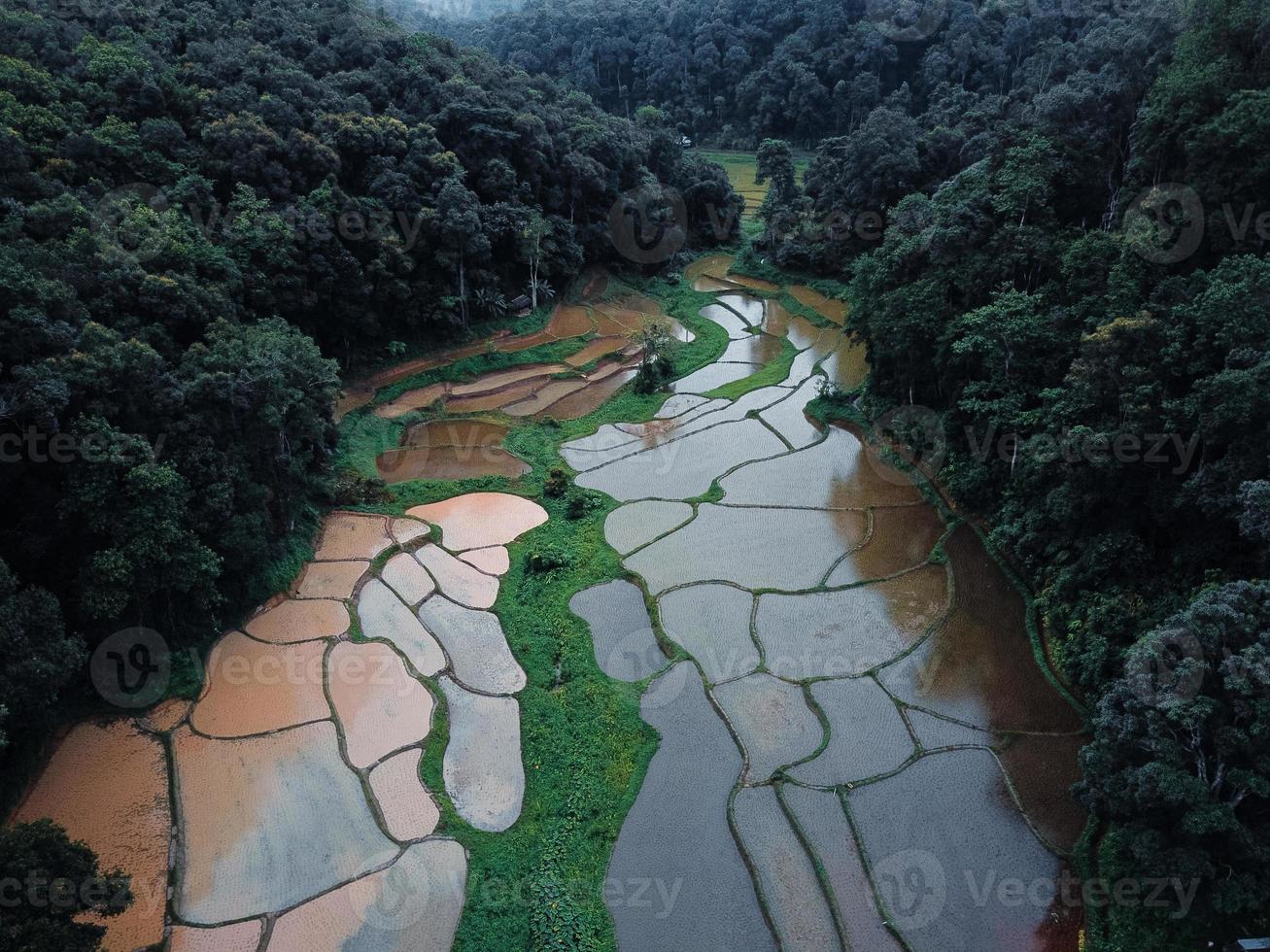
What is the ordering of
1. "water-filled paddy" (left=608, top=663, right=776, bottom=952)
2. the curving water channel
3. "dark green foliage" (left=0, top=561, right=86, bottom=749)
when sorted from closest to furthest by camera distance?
"water-filled paddy" (left=608, top=663, right=776, bottom=952)
the curving water channel
"dark green foliage" (left=0, top=561, right=86, bottom=749)

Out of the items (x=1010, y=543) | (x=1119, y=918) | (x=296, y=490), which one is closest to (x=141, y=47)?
(x=296, y=490)

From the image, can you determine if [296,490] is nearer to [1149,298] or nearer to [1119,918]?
[1119,918]

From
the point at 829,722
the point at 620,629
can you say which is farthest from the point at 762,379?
the point at 829,722

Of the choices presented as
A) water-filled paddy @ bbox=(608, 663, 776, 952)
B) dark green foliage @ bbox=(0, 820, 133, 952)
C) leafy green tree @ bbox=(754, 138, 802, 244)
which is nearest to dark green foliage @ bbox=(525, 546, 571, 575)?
water-filled paddy @ bbox=(608, 663, 776, 952)

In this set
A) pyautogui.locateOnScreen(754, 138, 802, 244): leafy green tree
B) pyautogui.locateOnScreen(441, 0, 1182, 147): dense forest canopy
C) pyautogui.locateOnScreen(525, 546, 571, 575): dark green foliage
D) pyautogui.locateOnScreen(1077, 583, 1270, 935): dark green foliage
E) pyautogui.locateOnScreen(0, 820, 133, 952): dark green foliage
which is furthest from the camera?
pyautogui.locateOnScreen(441, 0, 1182, 147): dense forest canopy

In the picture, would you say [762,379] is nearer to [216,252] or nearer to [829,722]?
[829,722]

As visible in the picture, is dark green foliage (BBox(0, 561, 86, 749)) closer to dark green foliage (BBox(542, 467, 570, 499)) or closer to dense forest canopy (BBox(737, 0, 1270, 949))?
dark green foliage (BBox(542, 467, 570, 499))

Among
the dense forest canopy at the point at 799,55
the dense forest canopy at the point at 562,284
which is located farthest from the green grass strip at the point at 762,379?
the dense forest canopy at the point at 799,55

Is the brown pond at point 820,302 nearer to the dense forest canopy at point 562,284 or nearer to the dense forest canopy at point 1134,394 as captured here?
the dense forest canopy at point 562,284
